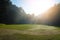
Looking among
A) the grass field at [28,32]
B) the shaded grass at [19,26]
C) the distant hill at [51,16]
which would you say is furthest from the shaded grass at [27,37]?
the distant hill at [51,16]

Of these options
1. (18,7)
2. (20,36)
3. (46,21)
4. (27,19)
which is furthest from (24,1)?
(20,36)

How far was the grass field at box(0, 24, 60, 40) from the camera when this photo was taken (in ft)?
12.1

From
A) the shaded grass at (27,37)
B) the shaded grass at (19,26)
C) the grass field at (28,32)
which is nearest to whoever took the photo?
the shaded grass at (27,37)

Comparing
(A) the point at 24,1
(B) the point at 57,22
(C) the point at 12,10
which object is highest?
(A) the point at 24,1

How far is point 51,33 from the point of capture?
4.09 m

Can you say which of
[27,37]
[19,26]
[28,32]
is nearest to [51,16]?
[28,32]

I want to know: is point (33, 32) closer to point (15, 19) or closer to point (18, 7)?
point (15, 19)

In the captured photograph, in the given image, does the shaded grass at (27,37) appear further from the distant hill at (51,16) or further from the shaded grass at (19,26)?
the distant hill at (51,16)

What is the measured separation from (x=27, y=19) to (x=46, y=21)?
68cm

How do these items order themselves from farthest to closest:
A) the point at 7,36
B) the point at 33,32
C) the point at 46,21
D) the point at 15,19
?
1. the point at 46,21
2. the point at 15,19
3. the point at 33,32
4. the point at 7,36

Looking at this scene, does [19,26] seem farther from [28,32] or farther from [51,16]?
[51,16]

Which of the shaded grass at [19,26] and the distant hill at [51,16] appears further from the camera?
the distant hill at [51,16]

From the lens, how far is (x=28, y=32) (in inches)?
156

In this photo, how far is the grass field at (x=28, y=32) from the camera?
12.1 feet
